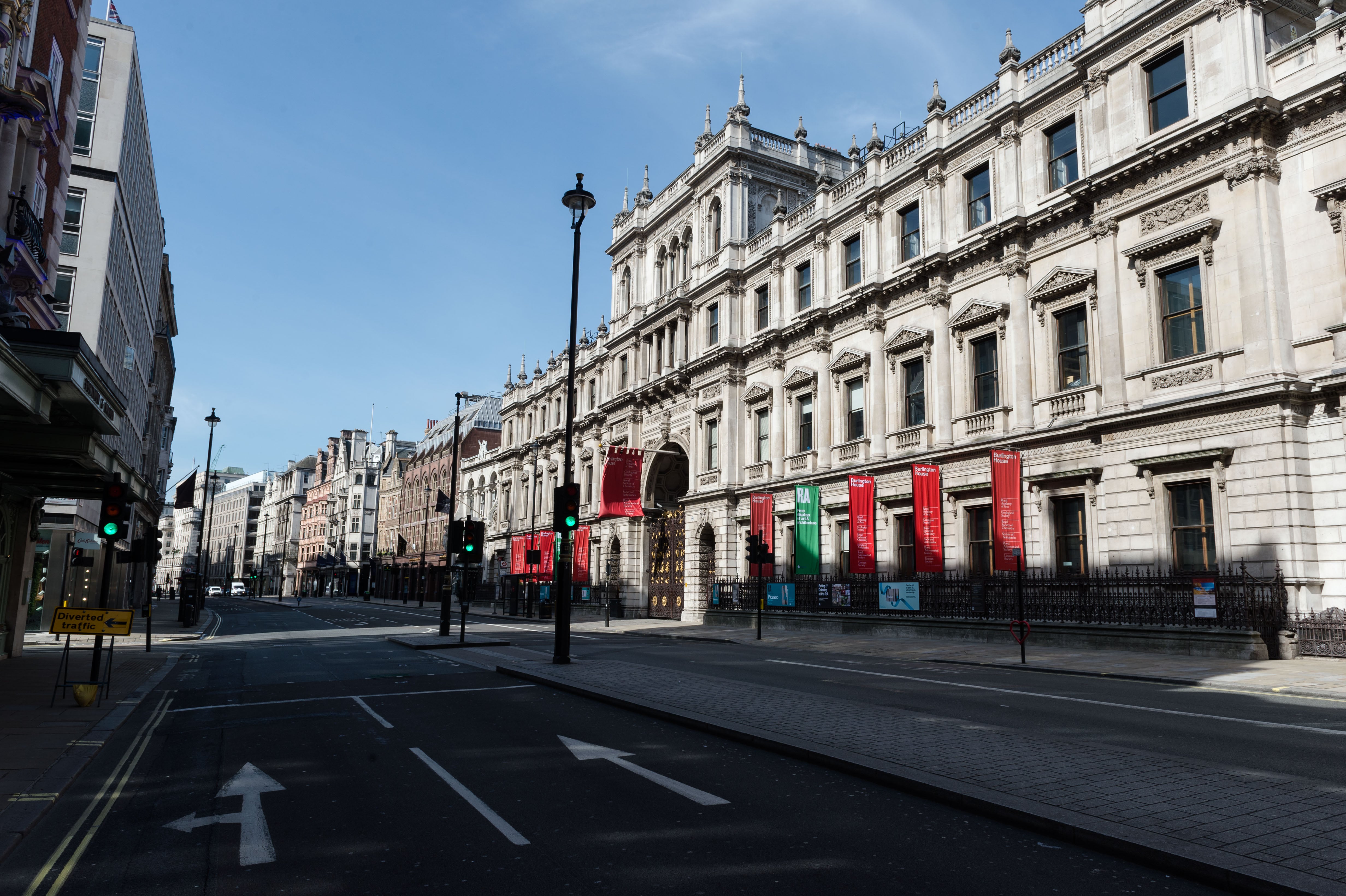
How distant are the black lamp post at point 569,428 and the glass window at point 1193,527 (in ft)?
51.8

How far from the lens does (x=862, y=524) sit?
3153 centimetres

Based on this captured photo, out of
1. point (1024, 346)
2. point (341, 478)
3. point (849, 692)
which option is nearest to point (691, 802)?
point (849, 692)

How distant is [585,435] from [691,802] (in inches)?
2047

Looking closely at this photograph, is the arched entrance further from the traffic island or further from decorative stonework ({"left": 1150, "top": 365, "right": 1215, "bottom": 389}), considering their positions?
decorative stonework ({"left": 1150, "top": 365, "right": 1215, "bottom": 389})

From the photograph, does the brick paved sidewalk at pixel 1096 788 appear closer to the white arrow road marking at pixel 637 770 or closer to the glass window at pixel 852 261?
the white arrow road marking at pixel 637 770

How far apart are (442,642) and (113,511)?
1057 centimetres

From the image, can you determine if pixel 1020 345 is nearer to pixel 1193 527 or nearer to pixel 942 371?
pixel 942 371

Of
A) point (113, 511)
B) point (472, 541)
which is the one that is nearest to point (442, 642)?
point (472, 541)

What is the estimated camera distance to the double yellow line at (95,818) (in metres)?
5.21

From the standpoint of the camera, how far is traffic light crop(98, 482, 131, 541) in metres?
13.7

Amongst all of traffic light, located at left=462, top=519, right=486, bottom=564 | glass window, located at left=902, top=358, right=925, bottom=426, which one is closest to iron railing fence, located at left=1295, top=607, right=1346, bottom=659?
glass window, located at left=902, top=358, right=925, bottom=426

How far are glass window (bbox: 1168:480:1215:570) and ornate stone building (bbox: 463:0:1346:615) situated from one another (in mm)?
63

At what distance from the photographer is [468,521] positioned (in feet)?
82.4

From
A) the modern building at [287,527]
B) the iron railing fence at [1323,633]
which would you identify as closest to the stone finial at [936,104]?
the iron railing fence at [1323,633]
